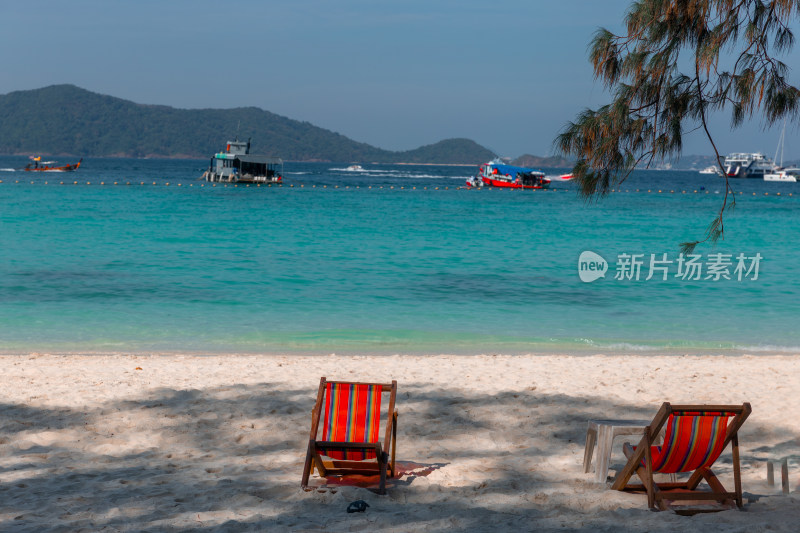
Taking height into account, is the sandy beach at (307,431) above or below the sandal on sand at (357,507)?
below

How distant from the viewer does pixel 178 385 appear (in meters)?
7.27

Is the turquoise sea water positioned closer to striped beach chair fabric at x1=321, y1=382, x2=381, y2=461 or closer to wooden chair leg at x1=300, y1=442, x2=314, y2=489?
striped beach chair fabric at x1=321, y1=382, x2=381, y2=461

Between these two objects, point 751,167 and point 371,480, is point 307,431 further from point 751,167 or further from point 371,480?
point 751,167

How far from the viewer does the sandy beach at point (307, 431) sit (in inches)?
166

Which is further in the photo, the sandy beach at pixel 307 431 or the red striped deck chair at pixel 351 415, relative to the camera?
the red striped deck chair at pixel 351 415

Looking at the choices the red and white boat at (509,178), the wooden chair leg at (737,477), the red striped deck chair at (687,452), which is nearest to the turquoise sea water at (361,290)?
the red striped deck chair at (687,452)

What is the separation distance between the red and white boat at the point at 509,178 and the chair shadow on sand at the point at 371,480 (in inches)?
2616

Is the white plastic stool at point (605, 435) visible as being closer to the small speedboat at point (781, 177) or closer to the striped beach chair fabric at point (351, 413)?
the striped beach chair fabric at point (351, 413)

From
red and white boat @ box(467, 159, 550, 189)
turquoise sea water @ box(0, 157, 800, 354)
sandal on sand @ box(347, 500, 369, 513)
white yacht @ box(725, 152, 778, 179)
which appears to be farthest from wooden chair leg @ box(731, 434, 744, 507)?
white yacht @ box(725, 152, 778, 179)

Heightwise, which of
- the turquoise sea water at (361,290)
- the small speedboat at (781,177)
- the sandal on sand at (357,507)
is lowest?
the turquoise sea water at (361,290)

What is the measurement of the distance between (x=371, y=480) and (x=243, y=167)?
199 feet

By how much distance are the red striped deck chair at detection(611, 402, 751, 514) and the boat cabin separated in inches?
2365

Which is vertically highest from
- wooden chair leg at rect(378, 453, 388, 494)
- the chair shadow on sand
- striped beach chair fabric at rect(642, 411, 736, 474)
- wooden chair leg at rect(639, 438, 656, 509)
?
striped beach chair fabric at rect(642, 411, 736, 474)

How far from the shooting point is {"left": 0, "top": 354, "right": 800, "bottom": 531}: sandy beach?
4.21m
